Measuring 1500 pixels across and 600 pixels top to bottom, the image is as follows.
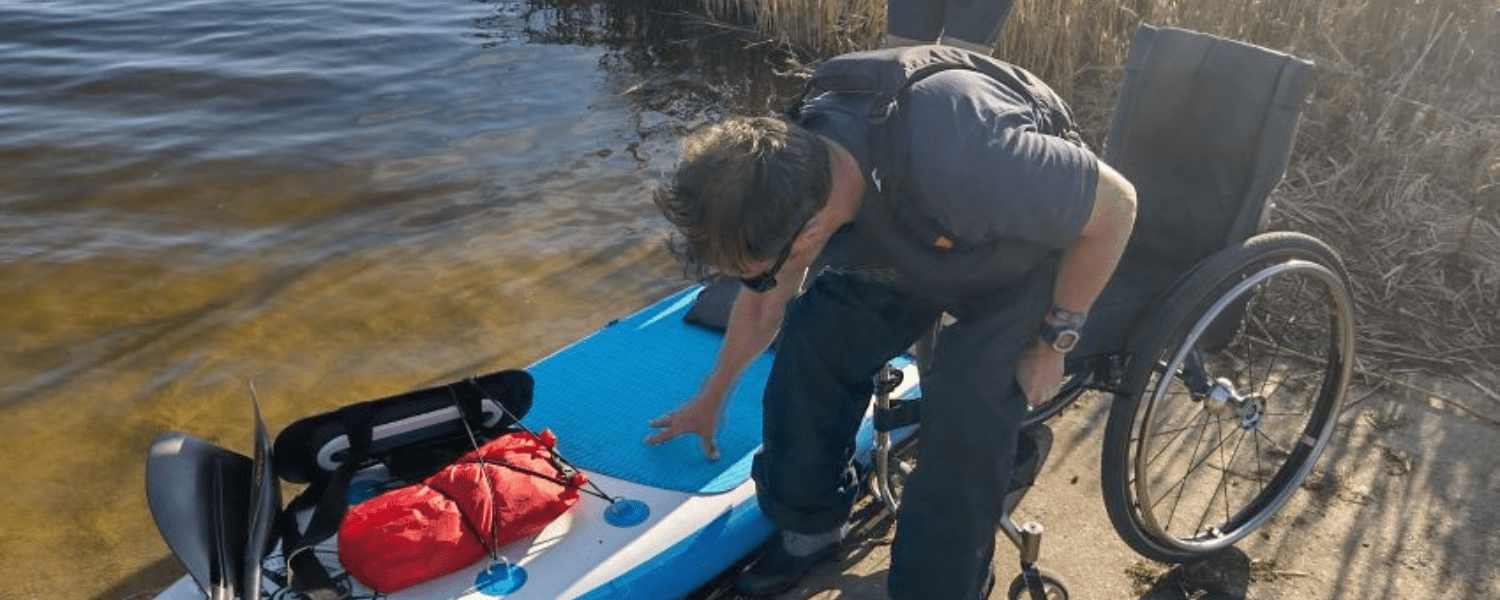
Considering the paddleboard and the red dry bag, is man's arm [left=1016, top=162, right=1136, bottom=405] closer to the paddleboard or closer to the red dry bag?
the paddleboard

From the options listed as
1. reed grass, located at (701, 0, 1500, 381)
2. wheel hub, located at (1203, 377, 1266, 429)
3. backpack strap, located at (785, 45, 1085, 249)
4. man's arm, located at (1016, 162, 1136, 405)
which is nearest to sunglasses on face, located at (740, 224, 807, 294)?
backpack strap, located at (785, 45, 1085, 249)

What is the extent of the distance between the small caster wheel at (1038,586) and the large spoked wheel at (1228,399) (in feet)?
0.63

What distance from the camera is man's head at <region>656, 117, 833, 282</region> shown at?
1830mm

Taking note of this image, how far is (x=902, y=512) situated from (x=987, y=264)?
24.3 inches

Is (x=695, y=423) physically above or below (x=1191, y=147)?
below

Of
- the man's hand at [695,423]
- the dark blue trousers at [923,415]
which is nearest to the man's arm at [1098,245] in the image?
the dark blue trousers at [923,415]

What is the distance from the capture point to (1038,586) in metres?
2.47

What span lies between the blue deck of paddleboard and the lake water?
803 millimetres

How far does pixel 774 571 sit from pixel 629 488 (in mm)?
412

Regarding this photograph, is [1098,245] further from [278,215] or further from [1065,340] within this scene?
[278,215]

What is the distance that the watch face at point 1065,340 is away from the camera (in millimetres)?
2215

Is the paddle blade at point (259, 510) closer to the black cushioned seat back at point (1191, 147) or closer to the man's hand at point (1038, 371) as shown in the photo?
the man's hand at point (1038, 371)

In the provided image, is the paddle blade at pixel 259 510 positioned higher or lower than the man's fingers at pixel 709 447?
higher

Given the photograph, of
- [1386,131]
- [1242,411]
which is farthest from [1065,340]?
[1386,131]
